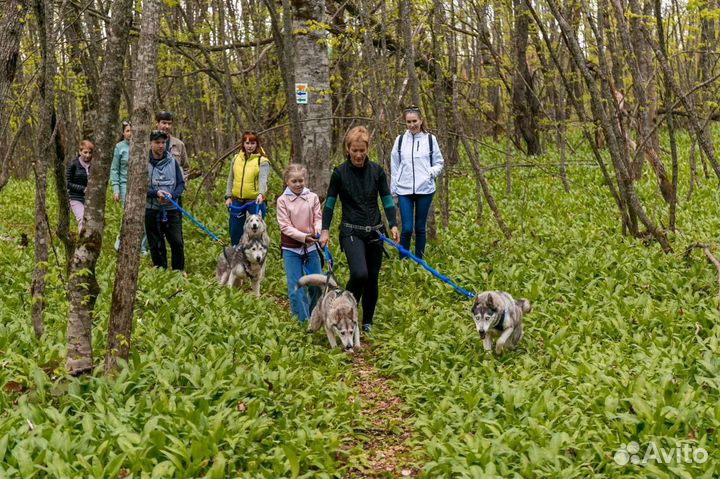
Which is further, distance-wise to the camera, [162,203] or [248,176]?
[248,176]

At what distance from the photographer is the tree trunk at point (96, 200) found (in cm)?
514

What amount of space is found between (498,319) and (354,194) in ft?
7.11

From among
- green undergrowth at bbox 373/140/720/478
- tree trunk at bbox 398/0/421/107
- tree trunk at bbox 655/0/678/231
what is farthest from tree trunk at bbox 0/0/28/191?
tree trunk at bbox 655/0/678/231

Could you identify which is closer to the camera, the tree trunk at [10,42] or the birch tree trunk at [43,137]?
the birch tree trunk at [43,137]

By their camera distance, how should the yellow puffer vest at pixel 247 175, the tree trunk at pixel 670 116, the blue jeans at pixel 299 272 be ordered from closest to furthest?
the blue jeans at pixel 299 272 → the tree trunk at pixel 670 116 → the yellow puffer vest at pixel 247 175

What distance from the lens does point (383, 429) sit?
5.55 m

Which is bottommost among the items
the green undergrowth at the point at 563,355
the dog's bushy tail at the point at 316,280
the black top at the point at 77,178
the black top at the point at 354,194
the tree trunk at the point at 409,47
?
the green undergrowth at the point at 563,355

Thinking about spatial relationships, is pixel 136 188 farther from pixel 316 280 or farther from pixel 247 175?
pixel 247 175

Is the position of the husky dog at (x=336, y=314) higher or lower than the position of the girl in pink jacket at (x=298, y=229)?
lower

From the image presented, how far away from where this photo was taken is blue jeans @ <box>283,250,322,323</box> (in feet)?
26.1

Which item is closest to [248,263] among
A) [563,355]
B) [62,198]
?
[62,198]

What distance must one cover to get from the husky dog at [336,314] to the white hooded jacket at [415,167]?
255 cm

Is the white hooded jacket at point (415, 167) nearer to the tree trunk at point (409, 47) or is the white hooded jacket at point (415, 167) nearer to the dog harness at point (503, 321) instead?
the tree trunk at point (409, 47)

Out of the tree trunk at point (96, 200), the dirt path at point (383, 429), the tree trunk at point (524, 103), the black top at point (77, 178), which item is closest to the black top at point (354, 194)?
the dirt path at point (383, 429)
